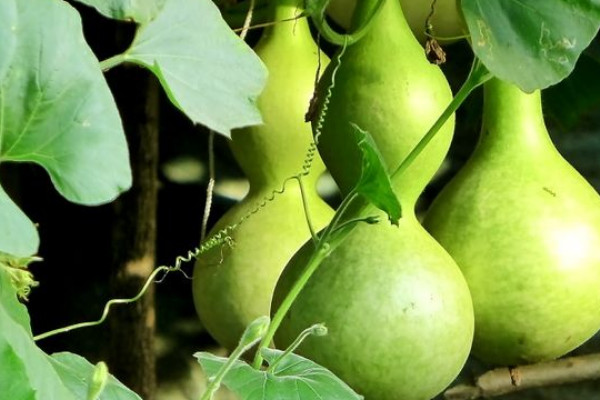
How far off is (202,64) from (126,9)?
5 centimetres

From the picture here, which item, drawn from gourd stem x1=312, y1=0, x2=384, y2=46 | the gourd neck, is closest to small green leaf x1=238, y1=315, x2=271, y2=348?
gourd stem x1=312, y1=0, x2=384, y2=46

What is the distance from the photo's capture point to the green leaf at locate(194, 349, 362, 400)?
24.6 inches

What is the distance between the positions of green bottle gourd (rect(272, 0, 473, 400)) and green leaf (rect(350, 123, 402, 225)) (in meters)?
0.07

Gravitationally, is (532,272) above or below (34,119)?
below

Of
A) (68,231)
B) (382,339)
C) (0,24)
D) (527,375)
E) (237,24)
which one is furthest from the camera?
(68,231)

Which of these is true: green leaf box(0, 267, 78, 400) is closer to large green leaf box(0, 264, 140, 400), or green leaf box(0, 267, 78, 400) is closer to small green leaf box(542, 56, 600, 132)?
large green leaf box(0, 264, 140, 400)

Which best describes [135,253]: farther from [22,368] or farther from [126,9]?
[22,368]

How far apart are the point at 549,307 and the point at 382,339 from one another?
161mm

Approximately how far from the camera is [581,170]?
162 cm

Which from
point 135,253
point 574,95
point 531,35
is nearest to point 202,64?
point 531,35

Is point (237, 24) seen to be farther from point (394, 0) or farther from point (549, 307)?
point (549, 307)

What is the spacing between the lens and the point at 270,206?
3.19 feet

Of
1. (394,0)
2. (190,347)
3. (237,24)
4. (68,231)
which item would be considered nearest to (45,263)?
(68,231)

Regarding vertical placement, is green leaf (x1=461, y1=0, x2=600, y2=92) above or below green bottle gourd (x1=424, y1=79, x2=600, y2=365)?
above
